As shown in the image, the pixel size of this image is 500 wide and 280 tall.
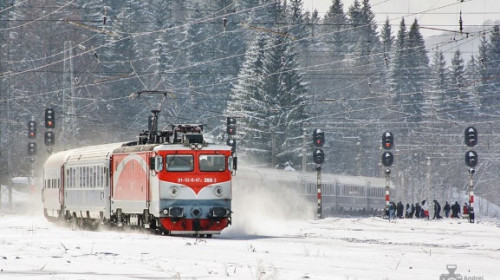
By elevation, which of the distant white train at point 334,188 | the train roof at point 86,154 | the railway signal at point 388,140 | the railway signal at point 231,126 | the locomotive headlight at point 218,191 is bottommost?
the distant white train at point 334,188

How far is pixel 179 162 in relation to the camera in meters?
29.3

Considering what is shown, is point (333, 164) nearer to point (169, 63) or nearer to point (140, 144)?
point (169, 63)

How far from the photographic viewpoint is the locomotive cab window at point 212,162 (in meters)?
29.5

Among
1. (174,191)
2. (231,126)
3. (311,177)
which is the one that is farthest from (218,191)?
(311,177)

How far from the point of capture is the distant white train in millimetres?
61447

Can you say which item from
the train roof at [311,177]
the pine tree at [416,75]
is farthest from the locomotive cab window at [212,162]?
the pine tree at [416,75]

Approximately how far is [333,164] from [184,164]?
282ft

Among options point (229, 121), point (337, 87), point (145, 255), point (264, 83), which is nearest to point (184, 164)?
point (145, 255)

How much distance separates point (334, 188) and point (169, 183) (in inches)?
1753

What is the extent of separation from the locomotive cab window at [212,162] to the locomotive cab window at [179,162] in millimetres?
310

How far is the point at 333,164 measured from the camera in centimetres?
11450

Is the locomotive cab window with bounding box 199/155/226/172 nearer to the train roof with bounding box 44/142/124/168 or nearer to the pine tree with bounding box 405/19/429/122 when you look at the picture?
the train roof with bounding box 44/142/124/168

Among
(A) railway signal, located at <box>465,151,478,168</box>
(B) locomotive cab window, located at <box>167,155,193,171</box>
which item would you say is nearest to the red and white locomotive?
(B) locomotive cab window, located at <box>167,155,193,171</box>

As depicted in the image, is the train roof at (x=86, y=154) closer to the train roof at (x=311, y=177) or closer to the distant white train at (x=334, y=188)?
the distant white train at (x=334, y=188)
